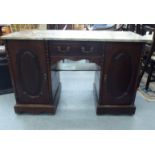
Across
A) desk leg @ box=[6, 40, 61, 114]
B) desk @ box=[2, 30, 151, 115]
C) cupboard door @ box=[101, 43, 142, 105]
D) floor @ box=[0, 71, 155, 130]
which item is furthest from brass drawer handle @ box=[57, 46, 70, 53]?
floor @ box=[0, 71, 155, 130]

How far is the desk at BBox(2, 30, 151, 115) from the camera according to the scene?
1594mm

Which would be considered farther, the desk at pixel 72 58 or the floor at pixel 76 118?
the floor at pixel 76 118

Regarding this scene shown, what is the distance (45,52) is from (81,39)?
379 millimetres

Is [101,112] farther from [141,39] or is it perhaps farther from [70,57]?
[141,39]

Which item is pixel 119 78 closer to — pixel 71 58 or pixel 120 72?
pixel 120 72

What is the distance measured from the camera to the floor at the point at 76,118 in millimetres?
1767

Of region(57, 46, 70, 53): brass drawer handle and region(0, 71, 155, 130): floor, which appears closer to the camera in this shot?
region(57, 46, 70, 53): brass drawer handle

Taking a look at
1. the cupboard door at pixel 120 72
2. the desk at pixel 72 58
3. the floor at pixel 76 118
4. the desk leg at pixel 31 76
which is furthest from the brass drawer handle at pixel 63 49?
the floor at pixel 76 118

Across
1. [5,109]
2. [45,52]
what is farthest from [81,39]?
[5,109]

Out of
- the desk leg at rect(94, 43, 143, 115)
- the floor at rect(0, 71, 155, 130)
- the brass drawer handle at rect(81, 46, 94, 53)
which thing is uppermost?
the brass drawer handle at rect(81, 46, 94, 53)

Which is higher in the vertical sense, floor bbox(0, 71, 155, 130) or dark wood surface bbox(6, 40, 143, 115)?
dark wood surface bbox(6, 40, 143, 115)

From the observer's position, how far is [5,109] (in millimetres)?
2027

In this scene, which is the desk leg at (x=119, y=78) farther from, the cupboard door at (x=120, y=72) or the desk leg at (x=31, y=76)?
the desk leg at (x=31, y=76)

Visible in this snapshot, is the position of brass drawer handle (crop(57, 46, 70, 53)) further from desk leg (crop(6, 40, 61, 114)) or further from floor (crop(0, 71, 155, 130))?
floor (crop(0, 71, 155, 130))
